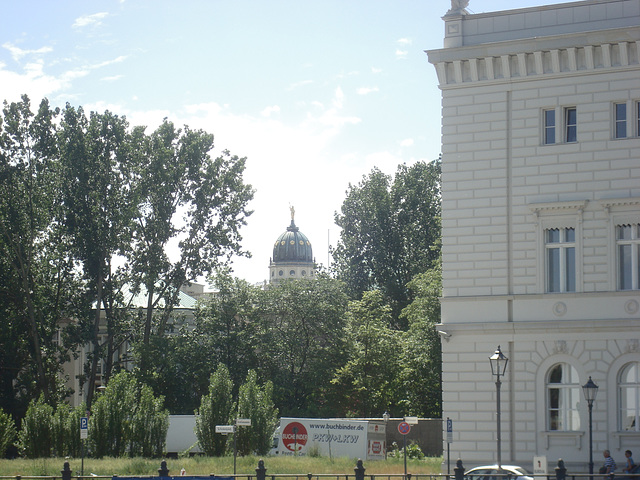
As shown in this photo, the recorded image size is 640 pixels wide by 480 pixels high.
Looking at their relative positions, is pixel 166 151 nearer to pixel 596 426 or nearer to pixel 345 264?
pixel 345 264

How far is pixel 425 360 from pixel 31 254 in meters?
23.5

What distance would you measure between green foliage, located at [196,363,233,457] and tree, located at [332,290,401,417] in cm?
1548

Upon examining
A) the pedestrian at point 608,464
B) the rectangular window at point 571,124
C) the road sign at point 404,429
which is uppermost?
the rectangular window at point 571,124

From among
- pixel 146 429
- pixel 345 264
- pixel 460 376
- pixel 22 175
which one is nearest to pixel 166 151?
pixel 22 175

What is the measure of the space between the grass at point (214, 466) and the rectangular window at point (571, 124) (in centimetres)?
1243

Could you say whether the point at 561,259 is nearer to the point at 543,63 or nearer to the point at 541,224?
the point at 541,224

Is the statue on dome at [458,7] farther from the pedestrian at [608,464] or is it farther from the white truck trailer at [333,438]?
the white truck trailer at [333,438]

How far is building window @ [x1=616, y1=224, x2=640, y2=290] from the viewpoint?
1146 inches

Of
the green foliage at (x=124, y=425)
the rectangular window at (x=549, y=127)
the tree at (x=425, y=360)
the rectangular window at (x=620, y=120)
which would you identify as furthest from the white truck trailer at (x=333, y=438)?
the rectangular window at (x=620, y=120)

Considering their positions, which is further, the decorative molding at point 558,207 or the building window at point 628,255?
the decorative molding at point 558,207

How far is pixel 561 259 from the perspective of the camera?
29.8 meters

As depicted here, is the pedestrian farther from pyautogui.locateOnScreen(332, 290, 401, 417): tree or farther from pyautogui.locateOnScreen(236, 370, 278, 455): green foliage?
pyautogui.locateOnScreen(332, 290, 401, 417): tree

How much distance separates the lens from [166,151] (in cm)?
5903

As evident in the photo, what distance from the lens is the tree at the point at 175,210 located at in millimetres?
58938
